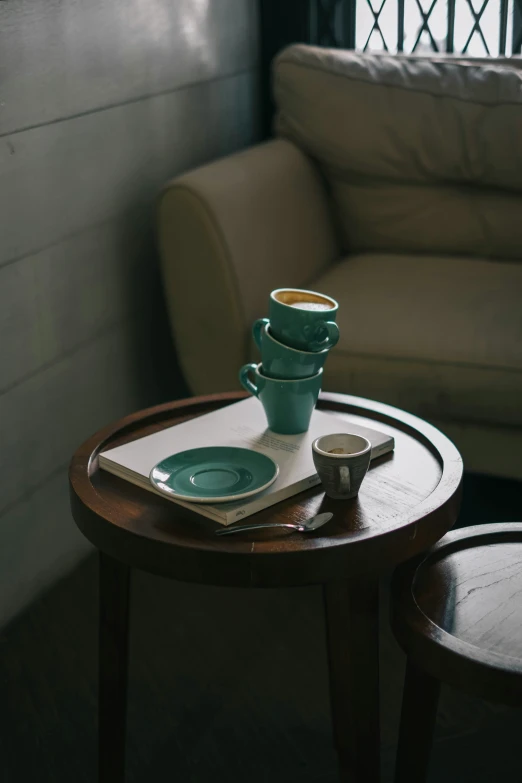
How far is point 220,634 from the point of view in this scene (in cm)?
152

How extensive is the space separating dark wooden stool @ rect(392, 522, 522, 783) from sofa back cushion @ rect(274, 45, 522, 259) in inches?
41.1

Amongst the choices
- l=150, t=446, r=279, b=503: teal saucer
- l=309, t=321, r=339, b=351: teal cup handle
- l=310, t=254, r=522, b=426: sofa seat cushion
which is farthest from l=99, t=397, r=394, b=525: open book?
l=310, t=254, r=522, b=426: sofa seat cushion

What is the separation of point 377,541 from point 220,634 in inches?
25.8

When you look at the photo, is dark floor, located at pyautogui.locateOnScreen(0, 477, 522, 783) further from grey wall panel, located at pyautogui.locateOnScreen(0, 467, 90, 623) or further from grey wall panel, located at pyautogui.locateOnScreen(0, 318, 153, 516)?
grey wall panel, located at pyautogui.locateOnScreen(0, 318, 153, 516)

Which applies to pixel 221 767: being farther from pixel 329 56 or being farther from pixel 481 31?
pixel 481 31

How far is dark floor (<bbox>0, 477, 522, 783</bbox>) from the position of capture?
125cm

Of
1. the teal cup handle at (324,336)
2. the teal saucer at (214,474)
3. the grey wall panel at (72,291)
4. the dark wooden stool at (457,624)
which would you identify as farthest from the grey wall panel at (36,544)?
the dark wooden stool at (457,624)

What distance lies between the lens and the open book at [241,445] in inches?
39.8

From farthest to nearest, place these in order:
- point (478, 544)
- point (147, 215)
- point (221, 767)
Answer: point (147, 215), point (221, 767), point (478, 544)

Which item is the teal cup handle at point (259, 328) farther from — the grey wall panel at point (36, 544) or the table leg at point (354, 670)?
the grey wall panel at point (36, 544)

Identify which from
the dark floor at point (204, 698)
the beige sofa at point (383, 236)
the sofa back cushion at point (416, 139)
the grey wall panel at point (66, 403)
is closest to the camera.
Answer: the dark floor at point (204, 698)

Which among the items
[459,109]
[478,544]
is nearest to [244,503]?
[478,544]

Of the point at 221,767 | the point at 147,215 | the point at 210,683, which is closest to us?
the point at 221,767

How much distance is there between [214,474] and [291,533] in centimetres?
14
